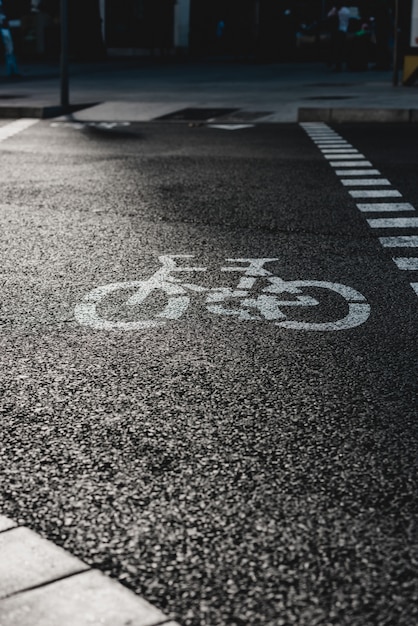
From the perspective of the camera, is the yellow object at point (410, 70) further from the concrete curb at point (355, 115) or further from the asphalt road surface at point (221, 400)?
the asphalt road surface at point (221, 400)

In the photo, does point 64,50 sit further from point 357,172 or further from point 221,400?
point 221,400

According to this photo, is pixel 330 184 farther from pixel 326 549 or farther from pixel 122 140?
pixel 326 549

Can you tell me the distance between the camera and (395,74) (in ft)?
84.9

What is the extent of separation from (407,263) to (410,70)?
19.1 m

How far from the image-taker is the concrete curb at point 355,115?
61.9ft

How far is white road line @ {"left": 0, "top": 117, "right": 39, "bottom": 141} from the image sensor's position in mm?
16578

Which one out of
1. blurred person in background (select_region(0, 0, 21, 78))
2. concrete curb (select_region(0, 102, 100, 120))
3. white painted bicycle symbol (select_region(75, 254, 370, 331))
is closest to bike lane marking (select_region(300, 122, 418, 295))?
white painted bicycle symbol (select_region(75, 254, 370, 331))

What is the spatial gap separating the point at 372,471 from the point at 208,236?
461 cm

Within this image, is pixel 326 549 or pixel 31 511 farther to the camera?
pixel 31 511

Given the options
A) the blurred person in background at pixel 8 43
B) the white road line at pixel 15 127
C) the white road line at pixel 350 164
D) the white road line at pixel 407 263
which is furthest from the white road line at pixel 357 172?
the blurred person in background at pixel 8 43

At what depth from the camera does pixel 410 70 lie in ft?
84.2

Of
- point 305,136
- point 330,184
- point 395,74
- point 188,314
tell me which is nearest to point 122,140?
point 305,136

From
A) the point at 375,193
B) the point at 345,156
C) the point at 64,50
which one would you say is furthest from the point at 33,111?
the point at 375,193

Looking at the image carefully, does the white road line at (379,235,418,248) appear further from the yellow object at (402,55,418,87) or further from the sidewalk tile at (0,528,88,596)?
the yellow object at (402,55,418,87)
